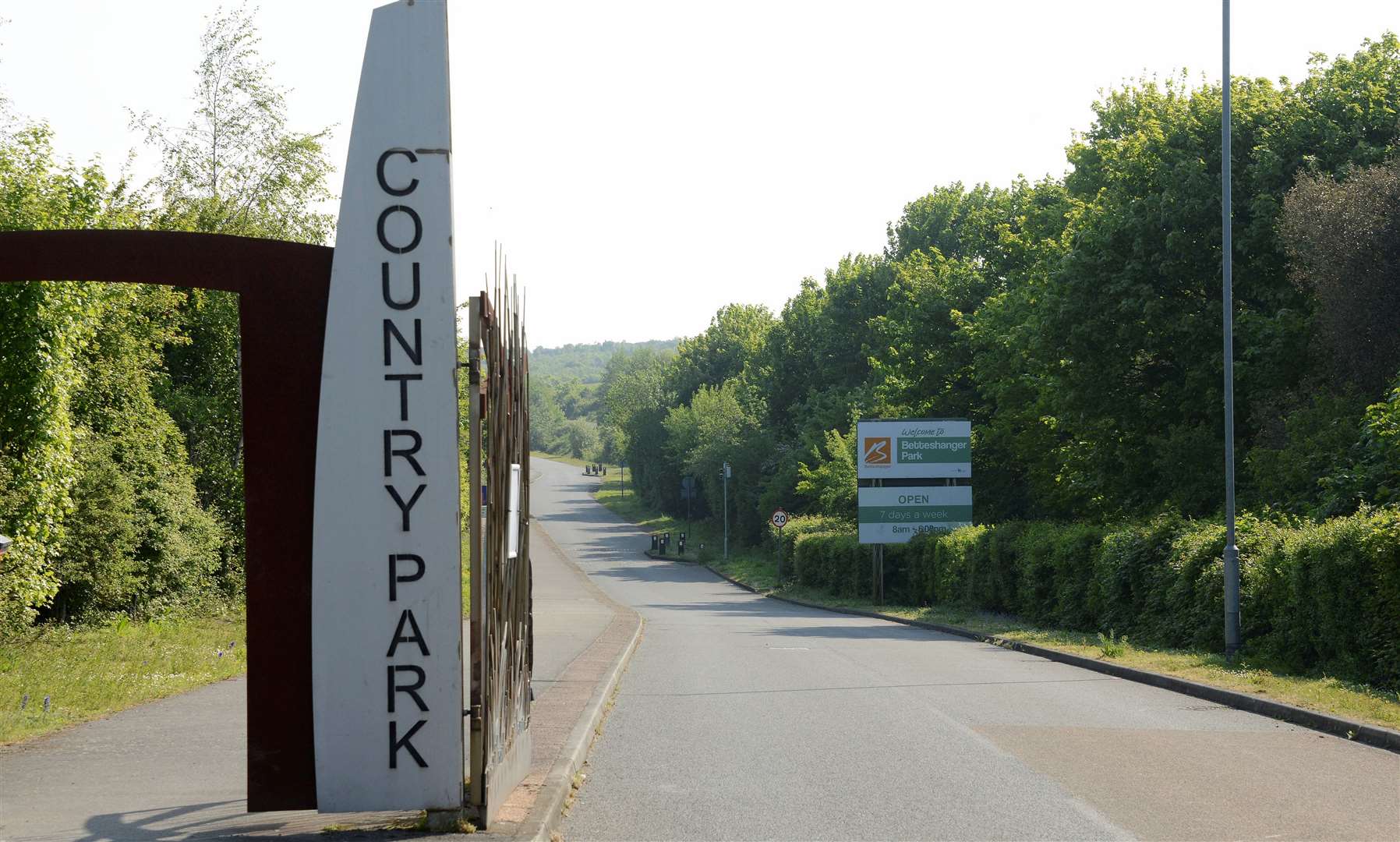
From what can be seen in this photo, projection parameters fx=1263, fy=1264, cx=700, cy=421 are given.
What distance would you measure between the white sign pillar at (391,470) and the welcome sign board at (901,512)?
3410cm

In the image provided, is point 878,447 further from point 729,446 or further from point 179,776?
point 729,446

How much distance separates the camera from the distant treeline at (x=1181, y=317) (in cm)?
2562

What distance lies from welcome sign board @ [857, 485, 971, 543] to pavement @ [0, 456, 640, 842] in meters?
24.8

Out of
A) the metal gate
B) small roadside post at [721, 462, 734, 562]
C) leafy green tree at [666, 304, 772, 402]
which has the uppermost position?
leafy green tree at [666, 304, 772, 402]

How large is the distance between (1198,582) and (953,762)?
38.7ft

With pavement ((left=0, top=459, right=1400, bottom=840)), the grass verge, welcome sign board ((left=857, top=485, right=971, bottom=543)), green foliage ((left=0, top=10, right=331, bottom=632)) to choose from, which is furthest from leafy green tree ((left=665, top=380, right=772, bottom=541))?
pavement ((left=0, top=459, right=1400, bottom=840))

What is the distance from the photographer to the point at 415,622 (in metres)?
6.59

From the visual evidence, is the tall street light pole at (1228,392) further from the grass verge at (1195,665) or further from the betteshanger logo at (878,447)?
the betteshanger logo at (878,447)

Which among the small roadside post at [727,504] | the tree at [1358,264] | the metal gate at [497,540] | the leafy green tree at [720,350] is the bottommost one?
the small roadside post at [727,504]

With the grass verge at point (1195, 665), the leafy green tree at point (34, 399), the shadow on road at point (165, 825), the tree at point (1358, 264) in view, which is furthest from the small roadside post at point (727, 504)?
the shadow on road at point (165, 825)

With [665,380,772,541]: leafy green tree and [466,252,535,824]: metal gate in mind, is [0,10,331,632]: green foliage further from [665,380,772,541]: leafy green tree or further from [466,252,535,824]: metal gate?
[665,380,772,541]: leafy green tree

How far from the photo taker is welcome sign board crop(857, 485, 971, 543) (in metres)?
40.1

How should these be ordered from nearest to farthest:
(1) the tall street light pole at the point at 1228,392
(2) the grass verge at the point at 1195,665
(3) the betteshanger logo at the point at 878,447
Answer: (2) the grass verge at the point at 1195,665 → (1) the tall street light pole at the point at 1228,392 → (3) the betteshanger logo at the point at 878,447

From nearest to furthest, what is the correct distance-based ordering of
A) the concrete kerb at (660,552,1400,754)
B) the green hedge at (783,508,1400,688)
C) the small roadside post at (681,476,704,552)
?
1. the concrete kerb at (660,552,1400,754)
2. the green hedge at (783,508,1400,688)
3. the small roadside post at (681,476,704,552)
